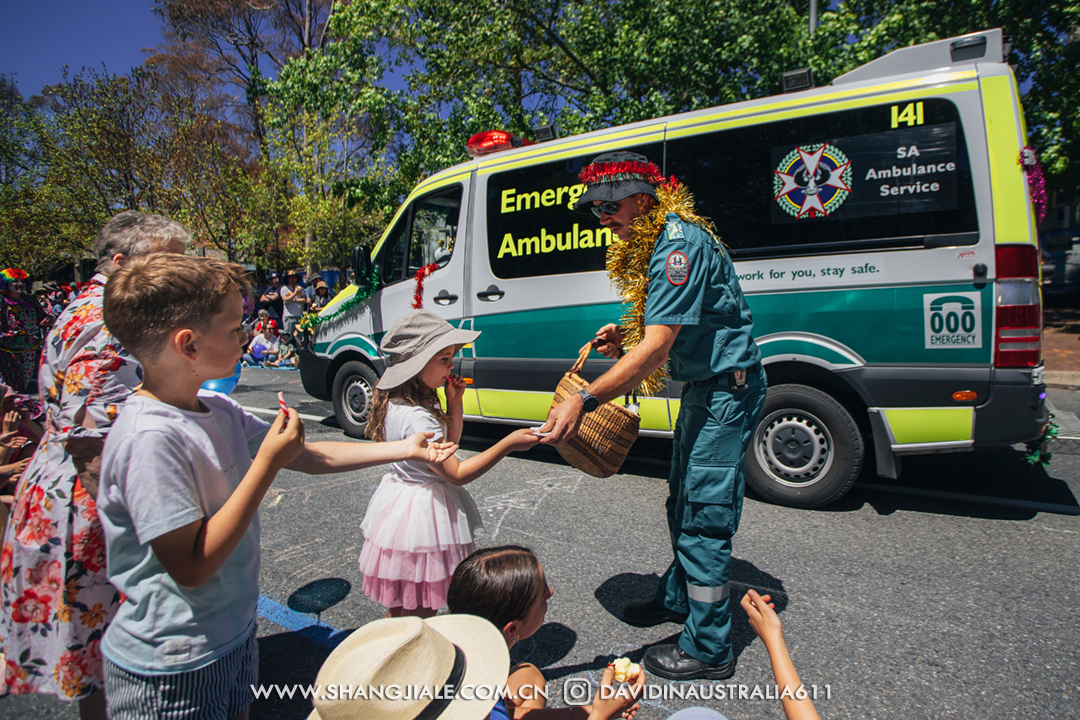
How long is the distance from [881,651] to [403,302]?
4.63 meters

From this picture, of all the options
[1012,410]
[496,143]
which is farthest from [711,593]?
[496,143]

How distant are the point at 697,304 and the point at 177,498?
70.4 inches

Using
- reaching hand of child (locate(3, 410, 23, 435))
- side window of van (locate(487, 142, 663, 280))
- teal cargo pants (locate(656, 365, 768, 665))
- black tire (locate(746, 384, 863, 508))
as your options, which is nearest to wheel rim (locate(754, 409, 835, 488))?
black tire (locate(746, 384, 863, 508))

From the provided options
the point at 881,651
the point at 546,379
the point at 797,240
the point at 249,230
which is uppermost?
the point at 249,230

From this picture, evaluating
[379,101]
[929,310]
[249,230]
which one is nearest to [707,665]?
[929,310]

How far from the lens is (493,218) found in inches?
216

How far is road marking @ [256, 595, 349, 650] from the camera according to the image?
2.91 m

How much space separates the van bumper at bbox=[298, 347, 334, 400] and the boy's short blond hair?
17.9 feet

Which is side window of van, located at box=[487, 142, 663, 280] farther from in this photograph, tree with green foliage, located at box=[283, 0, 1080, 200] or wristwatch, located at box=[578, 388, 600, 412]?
tree with green foliage, located at box=[283, 0, 1080, 200]

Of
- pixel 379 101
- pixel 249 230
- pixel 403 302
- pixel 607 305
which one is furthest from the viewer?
pixel 249 230

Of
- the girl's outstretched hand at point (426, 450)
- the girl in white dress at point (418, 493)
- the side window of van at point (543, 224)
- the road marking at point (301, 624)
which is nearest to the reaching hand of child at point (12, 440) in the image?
the road marking at point (301, 624)

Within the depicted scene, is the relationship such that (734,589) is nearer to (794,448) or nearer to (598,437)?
(598,437)

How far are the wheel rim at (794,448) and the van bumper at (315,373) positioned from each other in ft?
14.5

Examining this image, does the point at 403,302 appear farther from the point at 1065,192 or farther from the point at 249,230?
the point at 249,230
